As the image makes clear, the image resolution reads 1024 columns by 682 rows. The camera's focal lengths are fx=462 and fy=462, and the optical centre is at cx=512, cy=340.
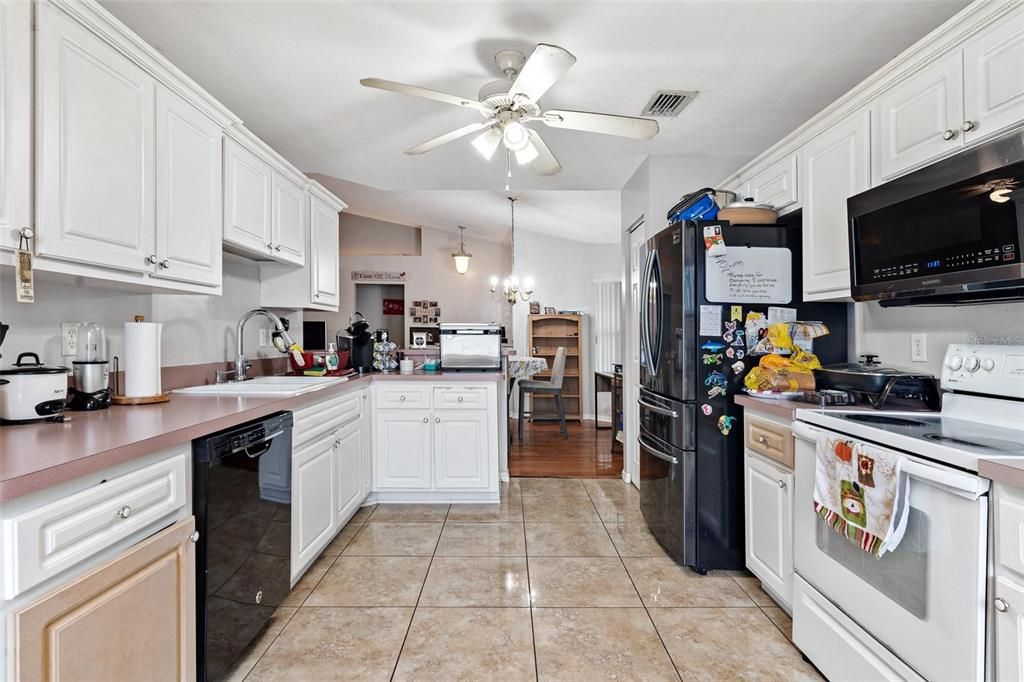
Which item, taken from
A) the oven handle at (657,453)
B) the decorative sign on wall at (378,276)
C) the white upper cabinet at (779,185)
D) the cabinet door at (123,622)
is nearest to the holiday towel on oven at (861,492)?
the oven handle at (657,453)

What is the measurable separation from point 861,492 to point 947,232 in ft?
2.70

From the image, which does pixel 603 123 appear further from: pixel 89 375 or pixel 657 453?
pixel 89 375

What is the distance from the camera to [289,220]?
9.05 ft

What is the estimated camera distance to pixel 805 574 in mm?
1610

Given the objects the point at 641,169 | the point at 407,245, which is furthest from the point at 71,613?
the point at 407,245

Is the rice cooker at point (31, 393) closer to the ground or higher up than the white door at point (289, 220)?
closer to the ground

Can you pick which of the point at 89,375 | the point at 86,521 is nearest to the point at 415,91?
the point at 89,375

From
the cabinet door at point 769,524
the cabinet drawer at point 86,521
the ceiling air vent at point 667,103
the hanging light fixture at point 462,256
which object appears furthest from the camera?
the hanging light fixture at point 462,256

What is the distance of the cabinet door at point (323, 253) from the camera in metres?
3.08

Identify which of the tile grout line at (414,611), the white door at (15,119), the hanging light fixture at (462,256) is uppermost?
the hanging light fixture at (462,256)

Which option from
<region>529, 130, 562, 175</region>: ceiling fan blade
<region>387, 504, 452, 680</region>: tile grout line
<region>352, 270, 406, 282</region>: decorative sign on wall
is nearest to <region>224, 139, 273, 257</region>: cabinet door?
<region>529, 130, 562, 175</region>: ceiling fan blade

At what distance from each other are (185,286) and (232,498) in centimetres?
91

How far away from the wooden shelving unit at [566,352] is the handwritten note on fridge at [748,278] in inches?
168

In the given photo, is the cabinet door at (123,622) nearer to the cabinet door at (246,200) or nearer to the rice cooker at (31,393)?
the rice cooker at (31,393)
